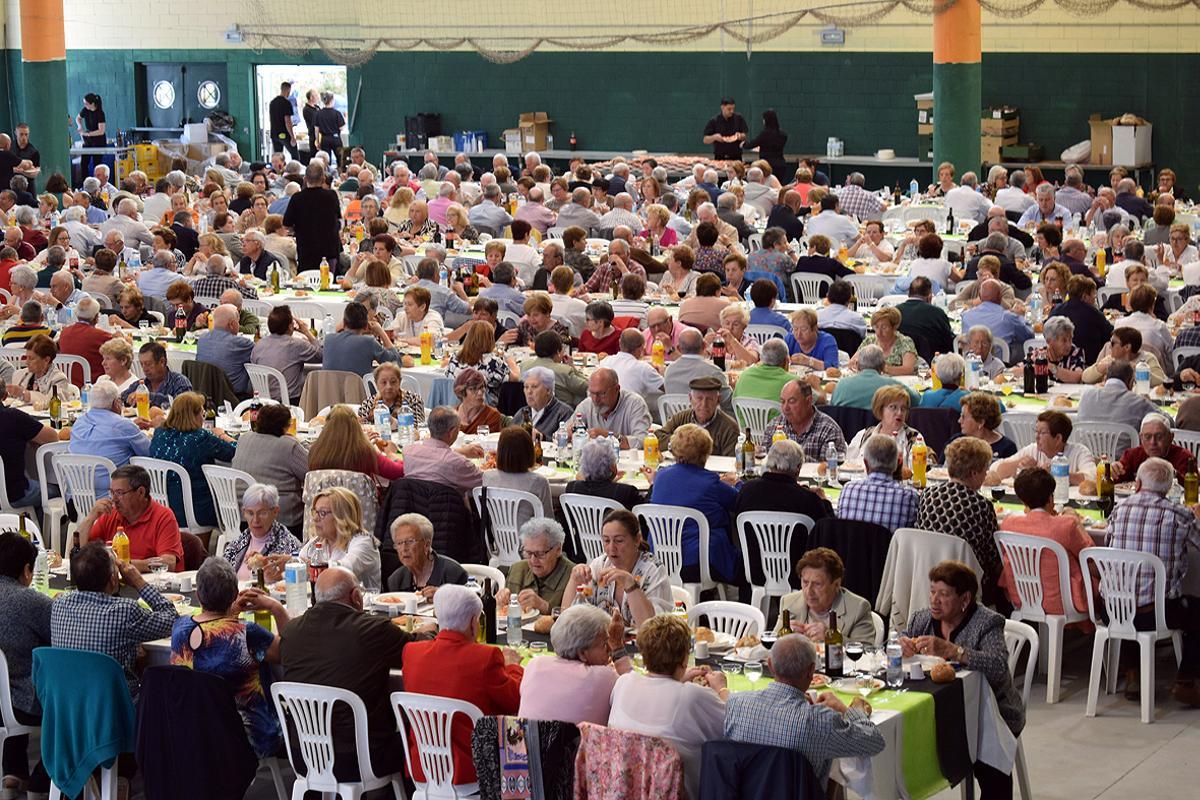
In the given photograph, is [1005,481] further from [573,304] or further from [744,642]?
[573,304]

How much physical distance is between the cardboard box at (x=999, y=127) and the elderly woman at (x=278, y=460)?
55.8 feet

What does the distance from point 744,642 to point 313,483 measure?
9.75 feet

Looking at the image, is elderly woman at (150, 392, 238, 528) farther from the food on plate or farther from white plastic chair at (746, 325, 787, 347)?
the food on plate

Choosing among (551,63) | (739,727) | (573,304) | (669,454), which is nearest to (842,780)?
(739,727)

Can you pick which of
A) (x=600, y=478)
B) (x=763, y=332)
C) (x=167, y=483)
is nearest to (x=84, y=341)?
(x=167, y=483)

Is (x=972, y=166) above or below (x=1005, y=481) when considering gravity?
above

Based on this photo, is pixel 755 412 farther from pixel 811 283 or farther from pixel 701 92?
pixel 701 92

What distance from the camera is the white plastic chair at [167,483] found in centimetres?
1052

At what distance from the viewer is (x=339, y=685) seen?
23.5ft

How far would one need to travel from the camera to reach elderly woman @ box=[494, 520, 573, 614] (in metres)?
8.16

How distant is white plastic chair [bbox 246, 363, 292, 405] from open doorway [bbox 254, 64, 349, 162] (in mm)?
19085

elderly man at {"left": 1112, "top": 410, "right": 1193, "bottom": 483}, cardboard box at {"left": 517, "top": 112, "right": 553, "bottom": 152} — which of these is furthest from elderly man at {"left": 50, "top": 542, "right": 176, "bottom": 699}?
cardboard box at {"left": 517, "top": 112, "right": 553, "bottom": 152}

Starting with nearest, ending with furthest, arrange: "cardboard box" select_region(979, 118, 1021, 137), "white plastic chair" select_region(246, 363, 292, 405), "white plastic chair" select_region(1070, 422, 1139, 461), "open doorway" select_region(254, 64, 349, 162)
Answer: "white plastic chair" select_region(1070, 422, 1139, 461)
"white plastic chair" select_region(246, 363, 292, 405)
"cardboard box" select_region(979, 118, 1021, 137)
"open doorway" select_region(254, 64, 349, 162)

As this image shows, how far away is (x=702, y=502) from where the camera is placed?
9609mm
